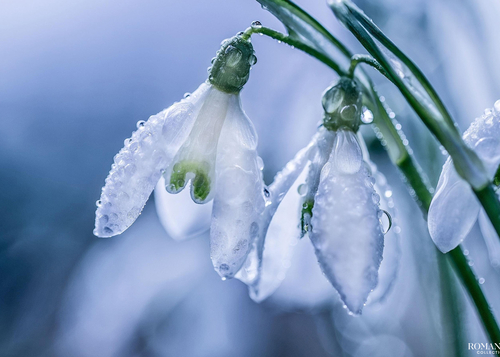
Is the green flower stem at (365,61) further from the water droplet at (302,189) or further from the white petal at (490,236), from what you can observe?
the white petal at (490,236)

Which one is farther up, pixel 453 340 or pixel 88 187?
pixel 88 187

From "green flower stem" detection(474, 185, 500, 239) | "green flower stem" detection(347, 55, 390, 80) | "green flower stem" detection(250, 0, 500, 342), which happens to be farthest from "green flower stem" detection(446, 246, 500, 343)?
"green flower stem" detection(347, 55, 390, 80)

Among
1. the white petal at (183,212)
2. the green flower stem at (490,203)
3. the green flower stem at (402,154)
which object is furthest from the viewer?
the white petal at (183,212)

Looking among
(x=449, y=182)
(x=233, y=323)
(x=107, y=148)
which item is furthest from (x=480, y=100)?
(x=107, y=148)

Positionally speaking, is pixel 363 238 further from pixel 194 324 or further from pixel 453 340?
pixel 194 324

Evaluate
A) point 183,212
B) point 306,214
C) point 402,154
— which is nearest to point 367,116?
point 402,154

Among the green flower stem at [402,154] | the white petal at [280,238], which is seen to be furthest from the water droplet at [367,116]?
the white petal at [280,238]

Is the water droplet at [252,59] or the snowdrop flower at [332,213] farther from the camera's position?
the water droplet at [252,59]

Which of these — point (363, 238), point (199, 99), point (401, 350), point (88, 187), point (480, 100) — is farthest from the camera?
point (88, 187)
